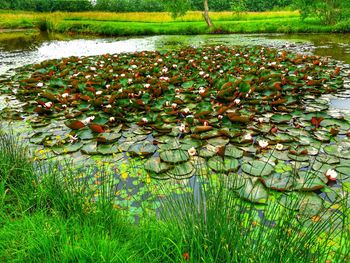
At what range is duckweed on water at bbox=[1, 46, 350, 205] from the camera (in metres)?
3.01

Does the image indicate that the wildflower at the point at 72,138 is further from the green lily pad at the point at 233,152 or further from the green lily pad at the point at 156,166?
the green lily pad at the point at 233,152

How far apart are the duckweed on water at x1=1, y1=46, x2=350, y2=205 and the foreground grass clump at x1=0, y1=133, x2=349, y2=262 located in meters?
0.35

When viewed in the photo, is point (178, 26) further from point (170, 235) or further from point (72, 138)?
point (170, 235)

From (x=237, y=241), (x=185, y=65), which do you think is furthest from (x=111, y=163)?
(x=185, y=65)

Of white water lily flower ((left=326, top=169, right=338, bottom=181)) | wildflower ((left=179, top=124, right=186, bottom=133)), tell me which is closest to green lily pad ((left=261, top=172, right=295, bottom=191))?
white water lily flower ((left=326, top=169, right=338, bottom=181))

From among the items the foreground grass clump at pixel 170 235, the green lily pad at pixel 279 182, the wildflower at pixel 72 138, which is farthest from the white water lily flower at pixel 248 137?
the wildflower at pixel 72 138

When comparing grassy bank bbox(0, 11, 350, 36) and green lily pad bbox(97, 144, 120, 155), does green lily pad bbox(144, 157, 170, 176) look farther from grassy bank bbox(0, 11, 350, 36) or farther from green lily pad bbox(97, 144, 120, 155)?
grassy bank bbox(0, 11, 350, 36)

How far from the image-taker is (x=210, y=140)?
367cm

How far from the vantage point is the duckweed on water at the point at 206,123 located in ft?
9.88

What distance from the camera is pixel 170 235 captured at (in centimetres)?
180

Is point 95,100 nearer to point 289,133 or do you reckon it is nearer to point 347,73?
point 289,133

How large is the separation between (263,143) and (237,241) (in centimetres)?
177

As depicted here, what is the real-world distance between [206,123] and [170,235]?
234 cm

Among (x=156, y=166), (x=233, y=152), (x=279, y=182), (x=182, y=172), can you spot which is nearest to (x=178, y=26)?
(x=233, y=152)
